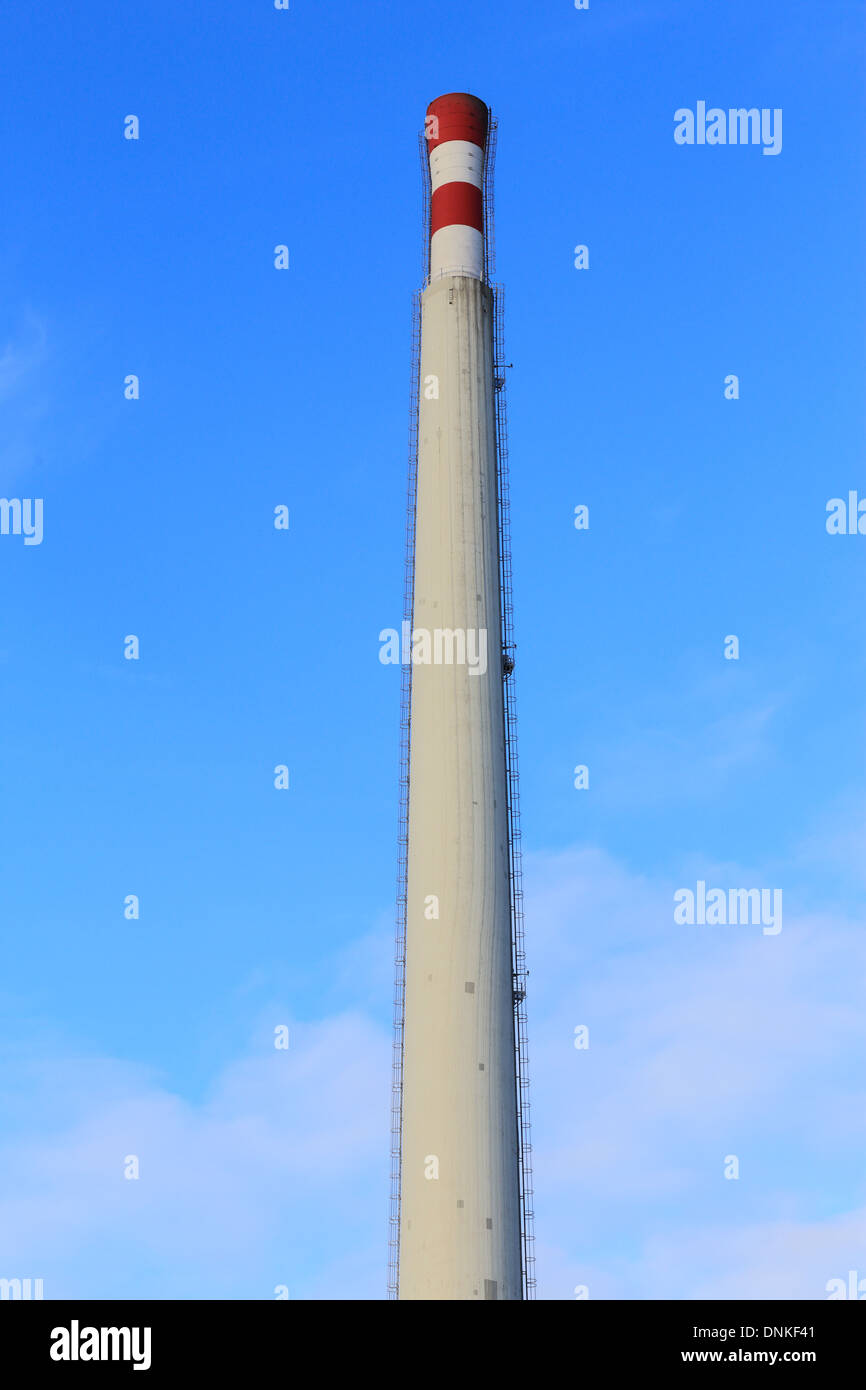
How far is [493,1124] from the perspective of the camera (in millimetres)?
51531

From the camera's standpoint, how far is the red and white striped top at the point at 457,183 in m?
64.0

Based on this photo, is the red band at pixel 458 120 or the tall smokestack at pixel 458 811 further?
the red band at pixel 458 120

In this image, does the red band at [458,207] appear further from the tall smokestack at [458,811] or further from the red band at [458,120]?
the red band at [458,120]

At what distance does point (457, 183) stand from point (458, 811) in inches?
1031

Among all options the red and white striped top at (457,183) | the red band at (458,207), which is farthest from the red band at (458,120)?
the red band at (458,207)

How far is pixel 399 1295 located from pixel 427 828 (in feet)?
49.6

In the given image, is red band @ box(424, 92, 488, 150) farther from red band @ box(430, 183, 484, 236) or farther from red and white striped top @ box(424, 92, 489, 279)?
red band @ box(430, 183, 484, 236)

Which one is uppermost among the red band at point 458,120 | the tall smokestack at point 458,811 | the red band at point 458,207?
the red band at point 458,120

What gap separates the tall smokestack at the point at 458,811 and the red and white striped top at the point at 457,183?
0.25 feet

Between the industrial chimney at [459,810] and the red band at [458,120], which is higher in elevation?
the red band at [458,120]

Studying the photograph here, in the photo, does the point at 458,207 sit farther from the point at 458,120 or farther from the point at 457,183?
the point at 458,120

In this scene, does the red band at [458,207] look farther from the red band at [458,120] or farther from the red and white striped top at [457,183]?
the red band at [458,120]
